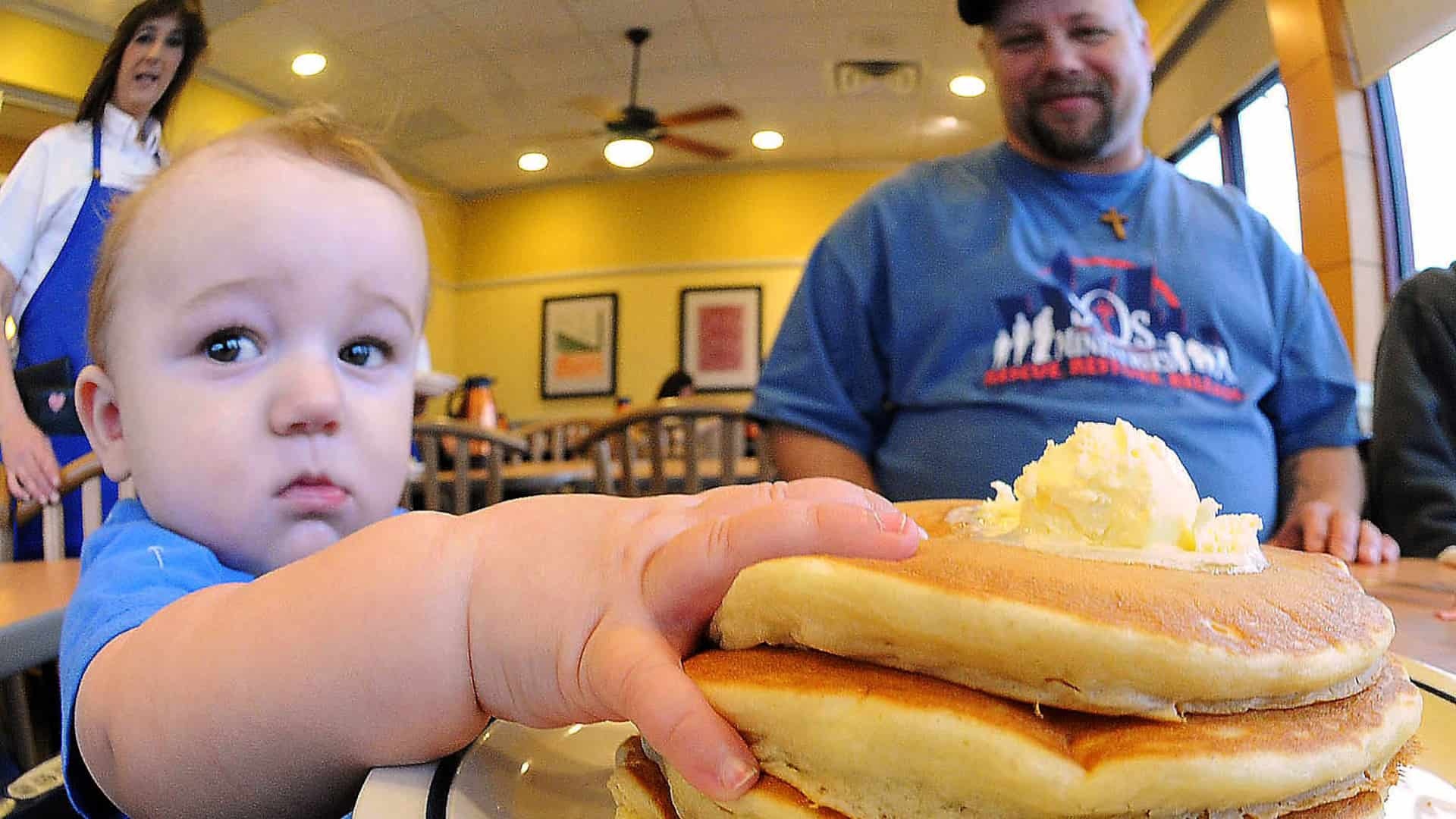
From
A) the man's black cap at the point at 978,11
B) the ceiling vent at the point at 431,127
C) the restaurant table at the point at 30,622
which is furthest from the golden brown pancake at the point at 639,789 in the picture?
the ceiling vent at the point at 431,127

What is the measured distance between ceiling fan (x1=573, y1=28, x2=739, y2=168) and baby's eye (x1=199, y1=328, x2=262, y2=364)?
2.66 meters

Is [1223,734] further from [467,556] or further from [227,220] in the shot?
[227,220]

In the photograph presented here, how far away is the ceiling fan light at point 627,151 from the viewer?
3.75 m

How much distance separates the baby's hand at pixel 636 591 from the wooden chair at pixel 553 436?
11.2 ft

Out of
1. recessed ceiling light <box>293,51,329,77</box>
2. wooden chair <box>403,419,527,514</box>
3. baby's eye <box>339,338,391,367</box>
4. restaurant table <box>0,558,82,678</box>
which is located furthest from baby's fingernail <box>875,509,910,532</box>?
wooden chair <box>403,419,527,514</box>

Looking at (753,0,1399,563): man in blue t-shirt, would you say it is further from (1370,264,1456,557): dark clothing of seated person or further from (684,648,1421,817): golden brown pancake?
(684,648,1421,817): golden brown pancake

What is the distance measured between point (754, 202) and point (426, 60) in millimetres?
3793

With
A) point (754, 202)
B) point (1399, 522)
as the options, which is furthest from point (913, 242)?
point (754, 202)

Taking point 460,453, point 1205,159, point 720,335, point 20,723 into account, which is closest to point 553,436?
point 720,335

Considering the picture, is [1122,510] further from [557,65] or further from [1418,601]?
[557,65]

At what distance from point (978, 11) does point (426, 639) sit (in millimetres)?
1298

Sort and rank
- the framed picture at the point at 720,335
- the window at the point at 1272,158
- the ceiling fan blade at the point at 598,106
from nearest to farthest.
Answer: the window at the point at 1272,158 < the ceiling fan blade at the point at 598,106 < the framed picture at the point at 720,335

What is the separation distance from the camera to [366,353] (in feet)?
1.88

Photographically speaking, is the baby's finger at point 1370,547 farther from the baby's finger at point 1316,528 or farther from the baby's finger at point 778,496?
the baby's finger at point 778,496
